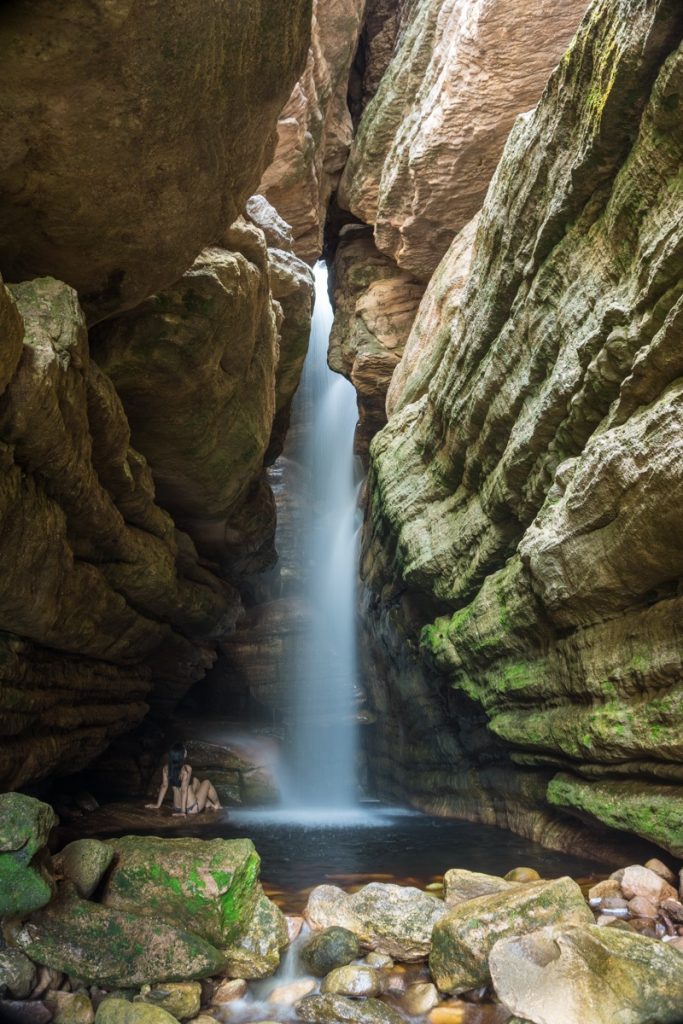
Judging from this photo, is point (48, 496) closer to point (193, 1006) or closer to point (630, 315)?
point (193, 1006)

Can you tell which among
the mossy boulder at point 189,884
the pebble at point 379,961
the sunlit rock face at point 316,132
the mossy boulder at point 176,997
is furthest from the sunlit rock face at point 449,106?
the mossy boulder at point 176,997

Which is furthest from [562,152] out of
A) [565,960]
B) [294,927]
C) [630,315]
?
[294,927]

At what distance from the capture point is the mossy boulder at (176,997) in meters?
4.88

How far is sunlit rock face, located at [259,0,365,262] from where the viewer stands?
19.7 metres

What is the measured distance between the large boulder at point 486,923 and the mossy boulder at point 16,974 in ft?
9.41

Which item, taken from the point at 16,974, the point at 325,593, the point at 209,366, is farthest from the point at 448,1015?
the point at 325,593

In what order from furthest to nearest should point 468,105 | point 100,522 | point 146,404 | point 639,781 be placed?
point 468,105
point 146,404
point 100,522
point 639,781

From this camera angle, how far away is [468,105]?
16297 millimetres

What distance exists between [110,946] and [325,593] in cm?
2033

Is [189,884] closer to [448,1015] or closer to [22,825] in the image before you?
[22,825]

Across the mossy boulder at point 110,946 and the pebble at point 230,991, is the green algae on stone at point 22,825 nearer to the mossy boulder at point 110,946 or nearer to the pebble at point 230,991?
the mossy boulder at point 110,946

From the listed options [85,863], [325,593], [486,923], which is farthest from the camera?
[325,593]

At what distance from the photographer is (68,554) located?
29.1ft

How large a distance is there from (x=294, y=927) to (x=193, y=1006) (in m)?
1.67
